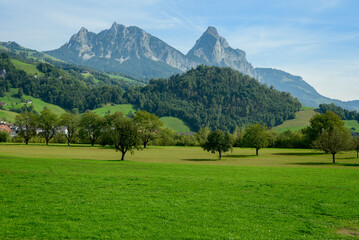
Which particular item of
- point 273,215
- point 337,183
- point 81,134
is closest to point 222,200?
point 273,215

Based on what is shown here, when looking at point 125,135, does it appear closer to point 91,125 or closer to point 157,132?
point 157,132

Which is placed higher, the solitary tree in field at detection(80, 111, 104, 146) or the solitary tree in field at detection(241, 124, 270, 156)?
the solitary tree in field at detection(80, 111, 104, 146)

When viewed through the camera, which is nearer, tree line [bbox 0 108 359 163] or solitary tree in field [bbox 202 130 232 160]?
solitary tree in field [bbox 202 130 232 160]

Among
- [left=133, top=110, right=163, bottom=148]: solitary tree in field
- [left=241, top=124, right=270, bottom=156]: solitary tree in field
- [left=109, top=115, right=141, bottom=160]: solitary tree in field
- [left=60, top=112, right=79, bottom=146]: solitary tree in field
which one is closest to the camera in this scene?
[left=109, top=115, right=141, bottom=160]: solitary tree in field

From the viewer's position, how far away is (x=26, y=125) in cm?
12006

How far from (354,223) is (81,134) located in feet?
385

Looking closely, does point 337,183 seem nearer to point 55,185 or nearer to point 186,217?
point 186,217

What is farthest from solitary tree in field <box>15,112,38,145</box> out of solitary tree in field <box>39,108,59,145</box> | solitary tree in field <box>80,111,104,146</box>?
solitary tree in field <box>80,111,104,146</box>

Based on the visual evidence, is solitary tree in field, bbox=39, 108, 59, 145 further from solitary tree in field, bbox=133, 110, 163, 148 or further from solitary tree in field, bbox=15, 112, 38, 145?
solitary tree in field, bbox=133, 110, 163, 148

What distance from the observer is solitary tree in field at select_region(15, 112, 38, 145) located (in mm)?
118312

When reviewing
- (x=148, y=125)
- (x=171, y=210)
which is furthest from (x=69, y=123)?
(x=171, y=210)

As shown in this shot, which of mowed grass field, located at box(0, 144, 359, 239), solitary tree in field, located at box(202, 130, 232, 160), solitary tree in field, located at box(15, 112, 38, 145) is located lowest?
mowed grass field, located at box(0, 144, 359, 239)

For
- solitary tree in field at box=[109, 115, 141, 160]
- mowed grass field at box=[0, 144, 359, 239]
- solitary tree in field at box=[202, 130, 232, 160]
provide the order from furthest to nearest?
solitary tree in field at box=[202, 130, 232, 160], solitary tree in field at box=[109, 115, 141, 160], mowed grass field at box=[0, 144, 359, 239]

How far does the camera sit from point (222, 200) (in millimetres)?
21594
